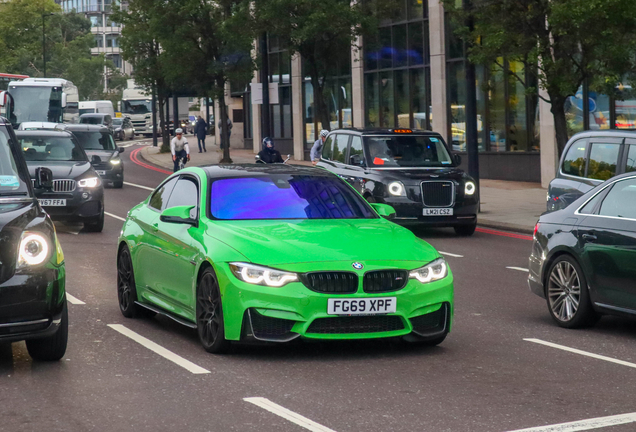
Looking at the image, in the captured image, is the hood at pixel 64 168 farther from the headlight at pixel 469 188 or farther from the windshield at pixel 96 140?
the windshield at pixel 96 140

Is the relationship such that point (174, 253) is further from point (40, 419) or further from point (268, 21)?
point (268, 21)

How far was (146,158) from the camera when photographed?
52.0m

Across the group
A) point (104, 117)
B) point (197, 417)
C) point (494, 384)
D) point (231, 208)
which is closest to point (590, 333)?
point (494, 384)

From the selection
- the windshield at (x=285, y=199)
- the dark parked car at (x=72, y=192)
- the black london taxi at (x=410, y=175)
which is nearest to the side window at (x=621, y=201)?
the windshield at (x=285, y=199)

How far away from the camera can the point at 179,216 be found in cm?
874

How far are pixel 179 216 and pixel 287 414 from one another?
9.35ft

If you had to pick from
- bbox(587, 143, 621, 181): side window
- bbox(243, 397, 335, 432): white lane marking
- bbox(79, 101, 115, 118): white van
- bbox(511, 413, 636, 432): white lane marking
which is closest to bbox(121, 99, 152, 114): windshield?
bbox(79, 101, 115, 118): white van

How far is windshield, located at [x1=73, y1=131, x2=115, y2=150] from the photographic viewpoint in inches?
1227

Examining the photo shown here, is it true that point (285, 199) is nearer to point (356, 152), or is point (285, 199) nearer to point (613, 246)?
point (613, 246)

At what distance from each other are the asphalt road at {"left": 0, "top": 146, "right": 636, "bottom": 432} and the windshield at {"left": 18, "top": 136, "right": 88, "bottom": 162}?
33.8 feet

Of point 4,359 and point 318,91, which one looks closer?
point 4,359

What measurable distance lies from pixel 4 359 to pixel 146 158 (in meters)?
44.5

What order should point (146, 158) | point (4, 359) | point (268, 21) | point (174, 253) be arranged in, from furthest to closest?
point (146, 158), point (268, 21), point (174, 253), point (4, 359)

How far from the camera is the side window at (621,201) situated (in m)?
9.15
